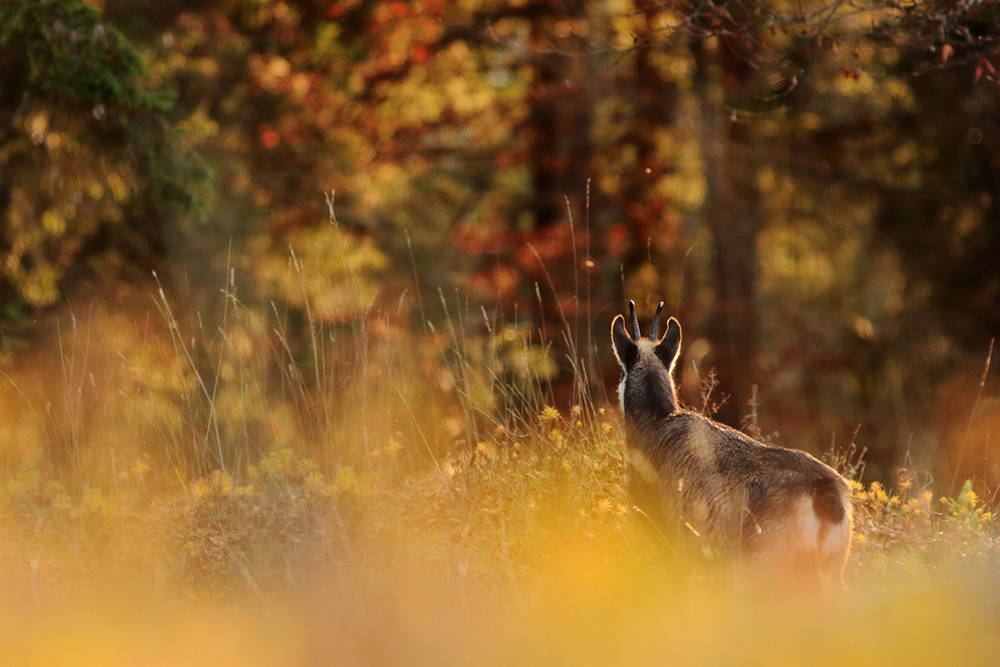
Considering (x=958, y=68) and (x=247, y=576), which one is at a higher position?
(x=958, y=68)

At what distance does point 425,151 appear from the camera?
1482 cm

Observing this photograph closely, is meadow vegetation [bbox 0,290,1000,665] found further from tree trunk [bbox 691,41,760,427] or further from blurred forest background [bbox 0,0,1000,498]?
tree trunk [bbox 691,41,760,427]

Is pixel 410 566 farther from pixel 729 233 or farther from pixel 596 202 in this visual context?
pixel 596 202

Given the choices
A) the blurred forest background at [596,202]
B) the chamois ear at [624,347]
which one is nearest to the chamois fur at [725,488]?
the chamois ear at [624,347]

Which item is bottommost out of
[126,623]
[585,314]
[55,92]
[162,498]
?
[585,314]

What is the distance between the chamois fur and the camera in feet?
15.8

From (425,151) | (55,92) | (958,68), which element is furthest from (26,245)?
(958,68)

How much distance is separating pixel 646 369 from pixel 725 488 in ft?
3.85

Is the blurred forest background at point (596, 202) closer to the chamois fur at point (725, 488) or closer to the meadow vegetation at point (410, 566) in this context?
the meadow vegetation at point (410, 566)

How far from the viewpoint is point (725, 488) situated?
5156 millimetres

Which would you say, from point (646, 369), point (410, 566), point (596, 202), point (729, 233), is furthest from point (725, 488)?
point (596, 202)

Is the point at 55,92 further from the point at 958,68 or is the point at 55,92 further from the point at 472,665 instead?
the point at 958,68

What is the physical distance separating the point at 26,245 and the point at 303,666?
655 cm

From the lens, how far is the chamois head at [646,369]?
19.6 feet
